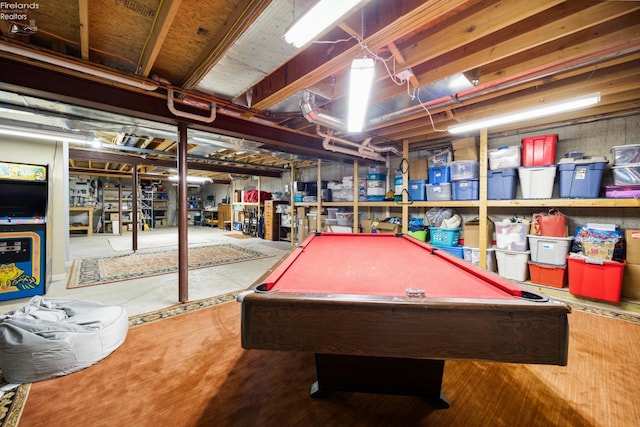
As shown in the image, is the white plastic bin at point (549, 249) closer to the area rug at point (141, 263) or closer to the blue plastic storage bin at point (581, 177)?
the blue plastic storage bin at point (581, 177)

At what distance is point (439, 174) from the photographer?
440cm

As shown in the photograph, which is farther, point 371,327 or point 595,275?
point 595,275

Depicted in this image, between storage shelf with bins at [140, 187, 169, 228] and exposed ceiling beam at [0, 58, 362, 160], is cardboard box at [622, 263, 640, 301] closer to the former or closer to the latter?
exposed ceiling beam at [0, 58, 362, 160]

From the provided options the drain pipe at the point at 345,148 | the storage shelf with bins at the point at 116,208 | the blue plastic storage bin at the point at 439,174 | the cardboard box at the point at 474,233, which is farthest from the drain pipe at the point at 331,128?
the storage shelf with bins at the point at 116,208

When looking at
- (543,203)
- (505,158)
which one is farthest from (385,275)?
(505,158)

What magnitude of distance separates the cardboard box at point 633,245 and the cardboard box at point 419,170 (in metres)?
2.61

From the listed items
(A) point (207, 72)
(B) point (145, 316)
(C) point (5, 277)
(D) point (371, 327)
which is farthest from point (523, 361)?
(C) point (5, 277)

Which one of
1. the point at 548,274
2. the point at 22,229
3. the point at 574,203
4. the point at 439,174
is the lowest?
the point at 548,274

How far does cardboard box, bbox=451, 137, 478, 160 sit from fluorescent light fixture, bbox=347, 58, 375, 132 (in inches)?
94.2

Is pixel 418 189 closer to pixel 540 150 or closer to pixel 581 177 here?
pixel 540 150

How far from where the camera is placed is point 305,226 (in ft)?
23.2

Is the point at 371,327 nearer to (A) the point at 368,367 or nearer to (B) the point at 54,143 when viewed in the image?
(A) the point at 368,367

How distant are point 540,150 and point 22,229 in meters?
6.90

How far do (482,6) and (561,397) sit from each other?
2.70 meters
